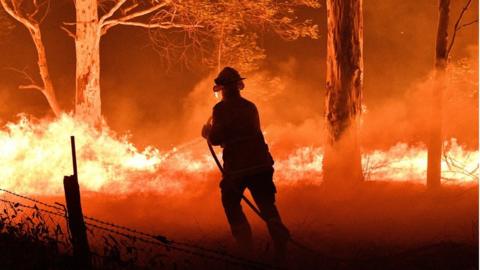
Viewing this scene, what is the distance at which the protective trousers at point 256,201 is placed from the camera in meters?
6.00

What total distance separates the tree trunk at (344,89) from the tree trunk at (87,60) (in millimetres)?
7280

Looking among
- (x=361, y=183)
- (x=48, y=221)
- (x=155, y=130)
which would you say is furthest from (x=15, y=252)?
(x=155, y=130)

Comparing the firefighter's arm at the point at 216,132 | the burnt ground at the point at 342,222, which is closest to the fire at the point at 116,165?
the burnt ground at the point at 342,222

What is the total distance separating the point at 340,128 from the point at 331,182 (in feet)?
3.35

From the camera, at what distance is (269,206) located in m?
6.07

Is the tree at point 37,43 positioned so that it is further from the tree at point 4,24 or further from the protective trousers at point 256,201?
the protective trousers at point 256,201

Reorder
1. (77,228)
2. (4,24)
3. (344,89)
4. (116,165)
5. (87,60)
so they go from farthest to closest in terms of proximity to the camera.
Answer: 1. (4,24)
2. (87,60)
3. (116,165)
4. (344,89)
5. (77,228)

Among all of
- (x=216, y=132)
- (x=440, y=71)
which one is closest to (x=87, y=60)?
(x=216, y=132)

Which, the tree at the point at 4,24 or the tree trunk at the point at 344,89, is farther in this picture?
the tree at the point at 4,24

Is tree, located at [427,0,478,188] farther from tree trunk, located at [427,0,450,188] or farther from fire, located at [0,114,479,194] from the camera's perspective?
fire, located at [0,114,479,194]

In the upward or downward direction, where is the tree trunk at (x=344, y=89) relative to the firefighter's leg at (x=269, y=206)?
upward

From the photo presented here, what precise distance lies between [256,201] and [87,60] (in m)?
9.67

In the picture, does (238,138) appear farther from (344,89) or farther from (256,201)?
(344,89)

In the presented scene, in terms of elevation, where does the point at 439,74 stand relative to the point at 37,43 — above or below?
below
